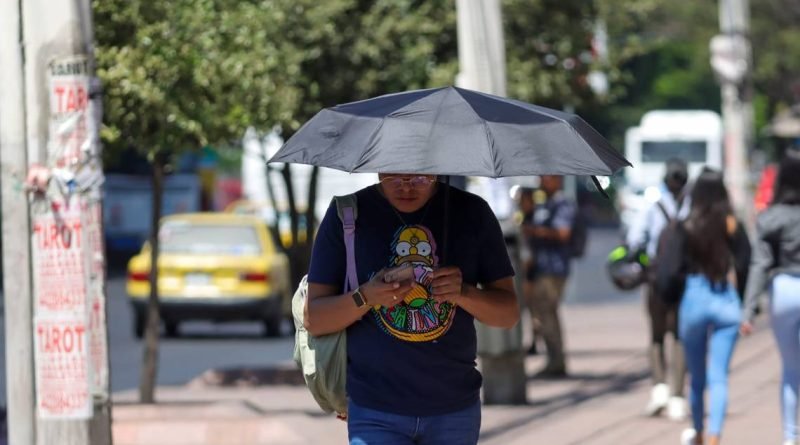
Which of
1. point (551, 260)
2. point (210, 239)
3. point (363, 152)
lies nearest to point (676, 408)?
point (551, 260)

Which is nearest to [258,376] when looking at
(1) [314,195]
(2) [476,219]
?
(1) [314,195]

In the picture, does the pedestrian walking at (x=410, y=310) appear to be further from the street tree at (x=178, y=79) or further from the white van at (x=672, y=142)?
the white van at (x=672, y=142)

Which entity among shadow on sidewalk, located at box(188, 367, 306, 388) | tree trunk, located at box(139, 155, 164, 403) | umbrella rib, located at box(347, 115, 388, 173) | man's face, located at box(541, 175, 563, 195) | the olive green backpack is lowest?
shadow on sidewalk, located at box(188, 367, 306, 388)

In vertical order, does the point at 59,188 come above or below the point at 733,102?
above

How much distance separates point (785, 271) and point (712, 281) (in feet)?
1.28

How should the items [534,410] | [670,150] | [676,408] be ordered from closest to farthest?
[676,408]
[534,410]
[670,150]

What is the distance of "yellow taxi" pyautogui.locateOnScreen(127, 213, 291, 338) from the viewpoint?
19.5 metres

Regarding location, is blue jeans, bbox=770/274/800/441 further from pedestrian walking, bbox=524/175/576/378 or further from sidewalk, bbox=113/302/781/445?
pedestrian walking, bbox=524/175/576/378

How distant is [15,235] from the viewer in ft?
23.3

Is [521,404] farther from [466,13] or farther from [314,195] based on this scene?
[314,195]

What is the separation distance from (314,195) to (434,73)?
1529mm

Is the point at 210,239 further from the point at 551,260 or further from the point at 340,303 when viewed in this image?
the point at 340,303

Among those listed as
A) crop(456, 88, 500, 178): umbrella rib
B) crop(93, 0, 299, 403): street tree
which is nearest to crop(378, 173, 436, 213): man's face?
crop(456, 88, 500, 178): umbrella rib

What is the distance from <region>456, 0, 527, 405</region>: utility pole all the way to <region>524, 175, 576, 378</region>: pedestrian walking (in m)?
1.91
